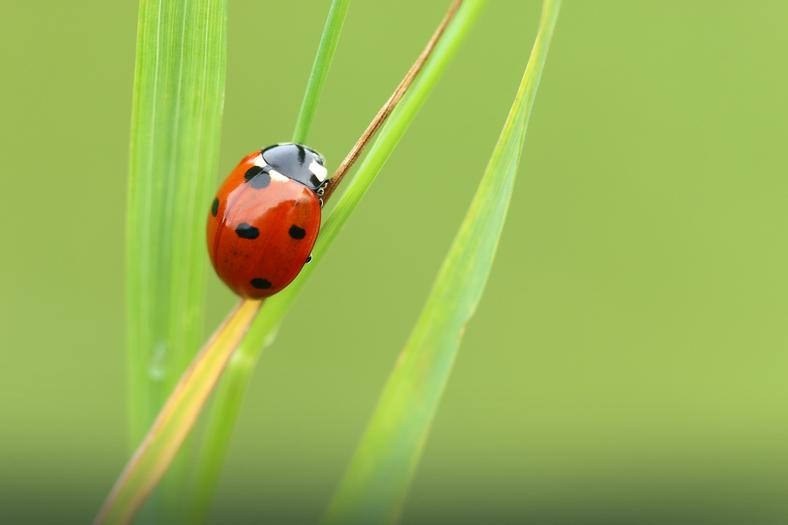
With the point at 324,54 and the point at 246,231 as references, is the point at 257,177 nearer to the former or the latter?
the point at 246,231

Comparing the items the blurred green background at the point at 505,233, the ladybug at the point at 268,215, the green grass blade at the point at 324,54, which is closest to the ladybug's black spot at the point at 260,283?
the ladybug at the point at 268,215

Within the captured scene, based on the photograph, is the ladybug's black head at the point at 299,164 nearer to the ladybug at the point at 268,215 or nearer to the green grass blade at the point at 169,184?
the ladybug at the point at 268,215

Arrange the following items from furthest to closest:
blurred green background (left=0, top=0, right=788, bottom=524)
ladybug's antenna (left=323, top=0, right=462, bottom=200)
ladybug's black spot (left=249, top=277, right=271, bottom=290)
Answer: blurred green background (left=0, top=0, right=788, bottom=524)
ladybug's black spot (left=249, top=277, right=271, bottom=290)
ladybug's antenna (left=323, top=0, right=462, bottom=200)

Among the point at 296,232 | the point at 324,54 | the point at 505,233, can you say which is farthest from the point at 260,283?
the point at 505,233

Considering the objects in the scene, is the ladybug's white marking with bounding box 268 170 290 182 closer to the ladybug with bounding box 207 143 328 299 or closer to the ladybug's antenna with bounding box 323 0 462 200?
the ladybug with bounding box 207 143 328 299

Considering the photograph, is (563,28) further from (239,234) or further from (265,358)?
(239,234)

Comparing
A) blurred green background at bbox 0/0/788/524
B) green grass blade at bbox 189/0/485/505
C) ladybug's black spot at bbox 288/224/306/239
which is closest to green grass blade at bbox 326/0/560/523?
green grass blade at bbox 189/0/485/505

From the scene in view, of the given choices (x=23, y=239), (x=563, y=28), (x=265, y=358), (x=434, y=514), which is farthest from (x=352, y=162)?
(x=23, y=239)
